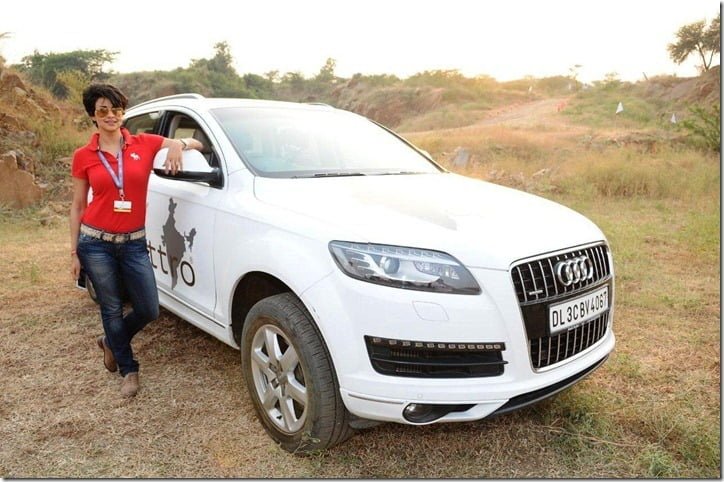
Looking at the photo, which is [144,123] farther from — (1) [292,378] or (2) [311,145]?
(1) [292,378]

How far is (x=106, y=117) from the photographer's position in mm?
2807

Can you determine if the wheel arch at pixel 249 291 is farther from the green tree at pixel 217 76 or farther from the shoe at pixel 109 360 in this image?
the green tree at pixel 217 76

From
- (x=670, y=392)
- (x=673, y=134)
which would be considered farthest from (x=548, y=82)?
(x=670, y=392)

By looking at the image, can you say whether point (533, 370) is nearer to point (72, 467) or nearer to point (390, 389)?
point (390, 389)

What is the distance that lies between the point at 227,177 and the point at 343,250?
3.29 feet

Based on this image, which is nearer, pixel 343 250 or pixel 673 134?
pixel 343 250

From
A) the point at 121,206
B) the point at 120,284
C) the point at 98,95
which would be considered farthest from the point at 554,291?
the point at 98,95

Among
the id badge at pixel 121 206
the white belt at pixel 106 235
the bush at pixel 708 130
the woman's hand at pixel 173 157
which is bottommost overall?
the white belt at pixel 106 235

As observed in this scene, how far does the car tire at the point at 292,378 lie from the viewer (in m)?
2.21

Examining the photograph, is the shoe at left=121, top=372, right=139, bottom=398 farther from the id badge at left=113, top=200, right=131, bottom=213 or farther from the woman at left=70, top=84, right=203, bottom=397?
the id badge at left=113, top=200, right=131, bottom=213

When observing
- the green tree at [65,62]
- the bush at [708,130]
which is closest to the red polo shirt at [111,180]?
the bush at [708,130]

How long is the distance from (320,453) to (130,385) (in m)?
1.29

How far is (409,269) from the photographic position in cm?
209

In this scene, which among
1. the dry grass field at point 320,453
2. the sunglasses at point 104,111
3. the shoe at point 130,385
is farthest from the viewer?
the shoe at point 130,385
